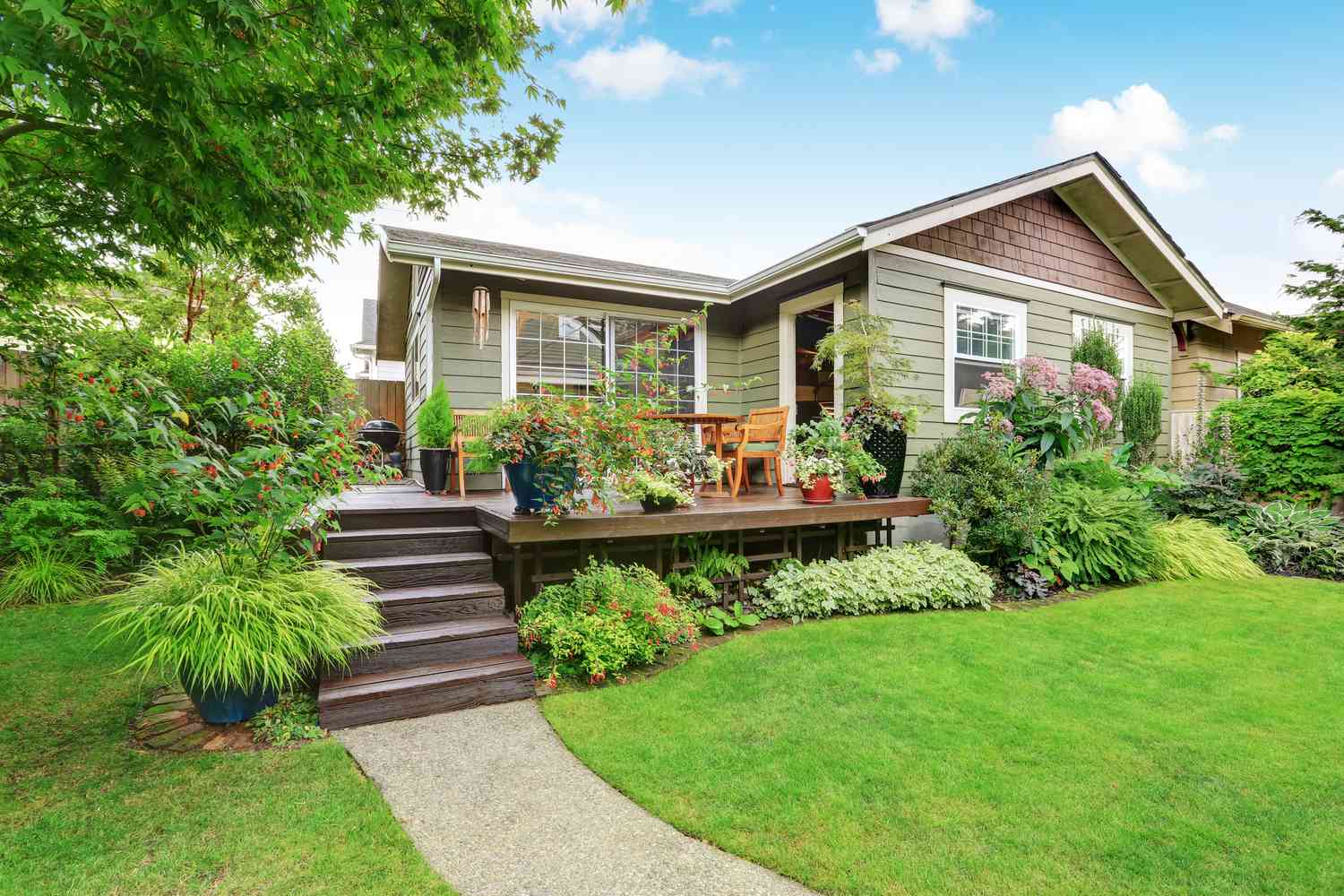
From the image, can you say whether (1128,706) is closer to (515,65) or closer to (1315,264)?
(515,65)

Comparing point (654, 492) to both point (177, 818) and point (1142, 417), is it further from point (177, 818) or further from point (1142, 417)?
point (1142, 417)

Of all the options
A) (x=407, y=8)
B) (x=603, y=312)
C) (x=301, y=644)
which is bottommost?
(x=301, y=644)

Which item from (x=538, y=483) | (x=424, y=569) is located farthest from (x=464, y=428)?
(x=538, y=483)

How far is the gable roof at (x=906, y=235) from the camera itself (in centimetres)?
576

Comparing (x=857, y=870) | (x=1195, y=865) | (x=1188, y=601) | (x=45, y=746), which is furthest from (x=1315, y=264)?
(x=45, y=746)

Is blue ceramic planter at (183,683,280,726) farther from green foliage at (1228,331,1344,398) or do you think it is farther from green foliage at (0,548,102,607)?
green foliage at (1228,331,1344,398)

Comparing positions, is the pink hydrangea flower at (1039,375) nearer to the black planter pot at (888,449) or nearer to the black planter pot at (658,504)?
the black planter pot at (888,449)

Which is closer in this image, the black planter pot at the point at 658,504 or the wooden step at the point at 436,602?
the wooden step at the point at 436,602

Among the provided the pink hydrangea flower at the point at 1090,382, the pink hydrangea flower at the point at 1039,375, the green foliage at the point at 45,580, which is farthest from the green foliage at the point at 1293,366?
the green foliage at the point at 45,580

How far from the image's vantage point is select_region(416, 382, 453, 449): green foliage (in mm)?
5914

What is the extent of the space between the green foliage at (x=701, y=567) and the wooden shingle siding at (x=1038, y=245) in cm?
385

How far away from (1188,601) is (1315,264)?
23.7 ft

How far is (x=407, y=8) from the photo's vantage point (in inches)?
107

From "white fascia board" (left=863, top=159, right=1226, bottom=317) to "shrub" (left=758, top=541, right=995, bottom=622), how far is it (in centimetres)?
289
